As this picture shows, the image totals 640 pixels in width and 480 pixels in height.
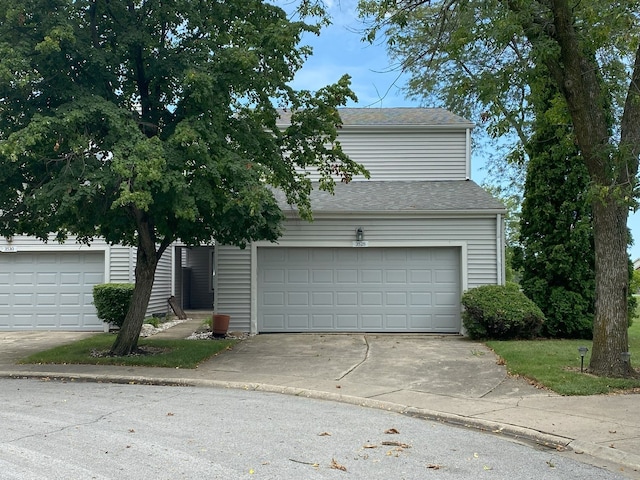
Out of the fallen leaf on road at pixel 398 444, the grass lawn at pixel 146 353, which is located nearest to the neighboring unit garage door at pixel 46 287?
the grass lawn at pixel 146 353

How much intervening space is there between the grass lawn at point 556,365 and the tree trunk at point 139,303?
720cm

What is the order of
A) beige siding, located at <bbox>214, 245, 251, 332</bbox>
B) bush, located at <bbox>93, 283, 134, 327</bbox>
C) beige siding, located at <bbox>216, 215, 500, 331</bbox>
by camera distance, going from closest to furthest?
beige siding, located at <bbox>216, 215, 500, 331</bbox>
beige siding, located at <bbox>214, 245, 251, 332</bbox>
bush, located at <bbox>93, 283, 134, 327</bbox>

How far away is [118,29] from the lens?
1075cm

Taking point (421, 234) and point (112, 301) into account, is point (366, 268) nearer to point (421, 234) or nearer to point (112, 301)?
point (421, 234)

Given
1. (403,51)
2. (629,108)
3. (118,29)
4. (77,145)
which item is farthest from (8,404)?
(403,51)

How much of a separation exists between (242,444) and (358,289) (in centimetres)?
959

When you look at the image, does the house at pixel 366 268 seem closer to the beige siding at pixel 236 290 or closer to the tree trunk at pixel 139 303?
the beige siding at pixel 236 290

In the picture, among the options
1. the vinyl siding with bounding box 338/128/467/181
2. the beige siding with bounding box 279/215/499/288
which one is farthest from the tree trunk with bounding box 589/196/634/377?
the vinyl siding with bounding box 338/128/467/181

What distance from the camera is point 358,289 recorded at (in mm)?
15375

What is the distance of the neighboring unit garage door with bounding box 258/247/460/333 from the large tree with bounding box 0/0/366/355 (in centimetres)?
321

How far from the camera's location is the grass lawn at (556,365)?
340 inches

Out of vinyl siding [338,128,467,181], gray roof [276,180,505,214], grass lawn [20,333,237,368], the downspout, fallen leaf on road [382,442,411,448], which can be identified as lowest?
fallen leaf on road [382,442,411,448]

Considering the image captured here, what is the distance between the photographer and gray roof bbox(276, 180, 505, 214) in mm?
15117

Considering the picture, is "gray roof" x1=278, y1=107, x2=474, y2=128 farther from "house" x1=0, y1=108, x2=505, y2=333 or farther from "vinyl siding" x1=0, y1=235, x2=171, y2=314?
"vinyl siding" x1=0, y1=235, x2=171, y2=314
